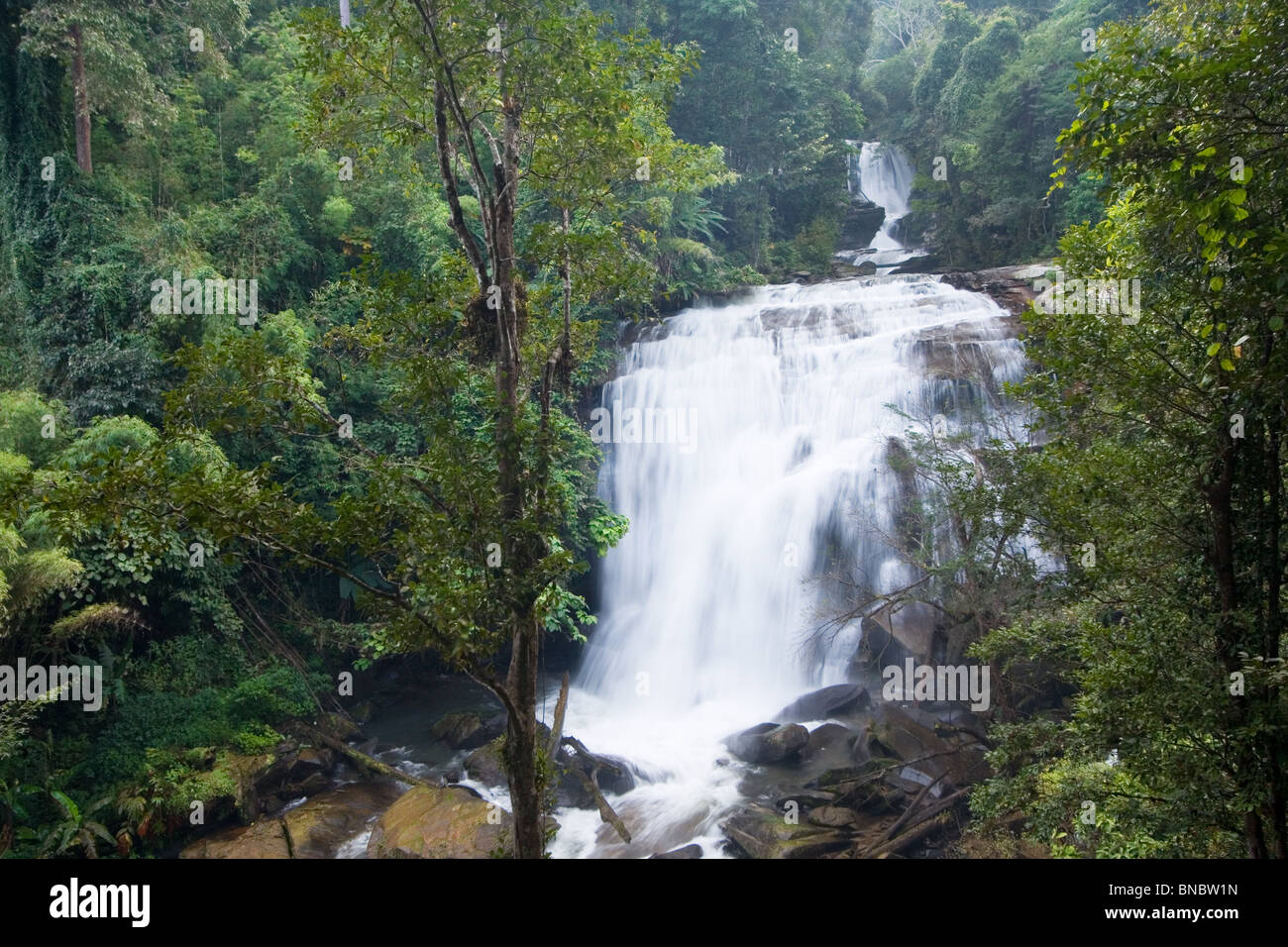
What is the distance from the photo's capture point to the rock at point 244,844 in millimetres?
10578

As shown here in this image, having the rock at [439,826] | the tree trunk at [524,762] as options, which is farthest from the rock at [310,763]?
the tree trunk at [524,762]

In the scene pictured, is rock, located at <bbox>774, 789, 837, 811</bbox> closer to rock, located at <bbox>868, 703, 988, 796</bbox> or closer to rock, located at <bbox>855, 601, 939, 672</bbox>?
rock, located at <bbox>868, 703, 988, 796</bbox>

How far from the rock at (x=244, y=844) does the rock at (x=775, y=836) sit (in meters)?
5.74

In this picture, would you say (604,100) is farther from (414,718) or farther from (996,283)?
(996,283)

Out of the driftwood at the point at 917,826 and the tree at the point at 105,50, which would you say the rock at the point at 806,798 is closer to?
the driftwood at the point at 917,826

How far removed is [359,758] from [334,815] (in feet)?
4.85

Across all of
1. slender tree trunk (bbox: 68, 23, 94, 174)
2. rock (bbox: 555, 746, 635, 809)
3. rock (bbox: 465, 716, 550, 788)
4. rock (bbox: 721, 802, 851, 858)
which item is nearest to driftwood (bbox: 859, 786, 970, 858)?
rock (bbox: 721, 802, 851, 858)

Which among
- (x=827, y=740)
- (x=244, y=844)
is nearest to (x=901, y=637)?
(x=827, y=740)

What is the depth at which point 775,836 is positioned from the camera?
10359 mm

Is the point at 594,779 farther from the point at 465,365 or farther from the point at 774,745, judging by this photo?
the point at 465,365

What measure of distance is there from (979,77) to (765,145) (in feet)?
24.8

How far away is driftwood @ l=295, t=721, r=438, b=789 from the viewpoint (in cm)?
1262

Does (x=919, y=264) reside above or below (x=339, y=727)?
above
